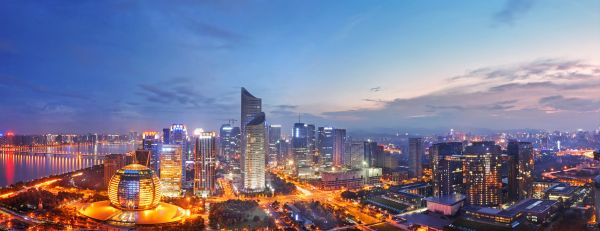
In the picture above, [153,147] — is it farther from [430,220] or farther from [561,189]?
[561,189]

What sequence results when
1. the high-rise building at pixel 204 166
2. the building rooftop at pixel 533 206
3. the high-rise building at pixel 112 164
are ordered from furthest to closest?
1. the high-rise building at pixel 112 164
2. the high-rise building at pixel 204 166
3. the building rooftop at pixel 533 206

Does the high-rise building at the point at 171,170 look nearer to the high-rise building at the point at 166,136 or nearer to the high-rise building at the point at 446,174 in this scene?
the high-rise building at the point at 166,136

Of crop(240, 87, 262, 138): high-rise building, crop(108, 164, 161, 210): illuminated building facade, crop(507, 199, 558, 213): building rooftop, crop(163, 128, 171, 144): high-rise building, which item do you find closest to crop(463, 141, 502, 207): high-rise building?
crop(507, 199, 558, 213): building rooftop

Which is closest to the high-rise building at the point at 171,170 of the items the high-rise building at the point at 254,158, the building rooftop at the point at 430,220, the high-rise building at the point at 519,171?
the high-rise building at the point at 254,158

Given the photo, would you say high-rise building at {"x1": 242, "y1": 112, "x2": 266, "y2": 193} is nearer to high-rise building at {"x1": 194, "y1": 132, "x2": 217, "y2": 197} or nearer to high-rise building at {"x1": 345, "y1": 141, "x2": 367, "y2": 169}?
high-rise building at {"x1": 194, "y1": 132, "x2": 217, "y2": 197}

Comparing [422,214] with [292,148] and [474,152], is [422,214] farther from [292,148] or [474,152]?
[292,148]

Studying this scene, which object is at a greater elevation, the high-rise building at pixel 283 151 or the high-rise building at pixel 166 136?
the high-rise building at pixel 166 136

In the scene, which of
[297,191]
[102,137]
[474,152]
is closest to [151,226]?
[297,191]
